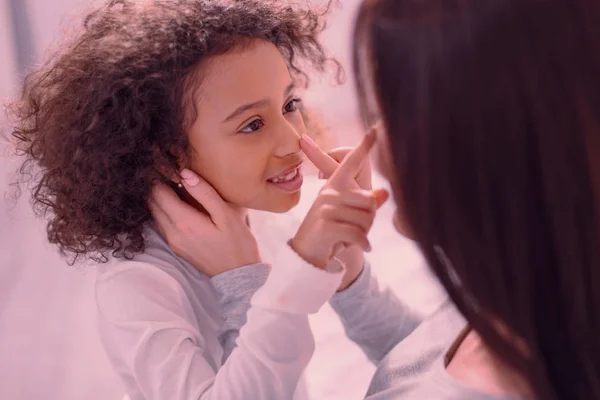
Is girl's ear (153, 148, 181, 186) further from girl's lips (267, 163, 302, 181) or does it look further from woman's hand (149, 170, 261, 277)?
girl's lips (267, 163, 302, 181)

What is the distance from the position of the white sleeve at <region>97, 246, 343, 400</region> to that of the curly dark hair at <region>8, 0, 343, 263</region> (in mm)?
91

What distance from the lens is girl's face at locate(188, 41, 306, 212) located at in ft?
2.69

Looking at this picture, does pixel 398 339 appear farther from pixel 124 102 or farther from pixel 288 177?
pixel 124 102

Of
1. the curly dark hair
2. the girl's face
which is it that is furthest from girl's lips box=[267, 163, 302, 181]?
the curly dark hair

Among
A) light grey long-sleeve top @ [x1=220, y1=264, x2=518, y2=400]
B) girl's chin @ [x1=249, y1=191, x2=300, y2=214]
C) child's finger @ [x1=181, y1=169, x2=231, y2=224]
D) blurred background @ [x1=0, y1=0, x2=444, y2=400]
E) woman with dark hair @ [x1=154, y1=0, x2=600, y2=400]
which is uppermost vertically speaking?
woman with dark hair @ [x1=154, y1=0, x2=600, y2=400]

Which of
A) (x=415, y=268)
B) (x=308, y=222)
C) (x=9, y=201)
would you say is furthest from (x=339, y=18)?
(x=308, y=222)

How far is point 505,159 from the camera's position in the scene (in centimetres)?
44

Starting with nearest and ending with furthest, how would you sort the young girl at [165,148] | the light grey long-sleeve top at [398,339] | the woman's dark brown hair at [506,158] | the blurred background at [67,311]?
1. the woman's dark brown hair at [506,158]
2. the light grey long-sleeve top at [398,339]
3. the young girl at [165,148]
4. the blurred background at [67,311]

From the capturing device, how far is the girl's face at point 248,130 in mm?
819

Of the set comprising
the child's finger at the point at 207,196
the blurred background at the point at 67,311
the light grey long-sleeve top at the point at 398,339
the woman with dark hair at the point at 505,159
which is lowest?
the blurred background at the point at 67,311

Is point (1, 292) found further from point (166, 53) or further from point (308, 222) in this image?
point (308, 222)

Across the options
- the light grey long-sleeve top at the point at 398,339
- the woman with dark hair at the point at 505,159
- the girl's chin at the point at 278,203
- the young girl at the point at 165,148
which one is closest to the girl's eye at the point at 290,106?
the young girl at the point at 165,148

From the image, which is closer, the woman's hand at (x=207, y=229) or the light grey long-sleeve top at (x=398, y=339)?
the light grey long-sleeve top at (x=398, y=339)

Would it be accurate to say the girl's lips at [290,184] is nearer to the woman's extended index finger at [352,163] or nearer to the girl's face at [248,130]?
the girl's face at [248,130]
